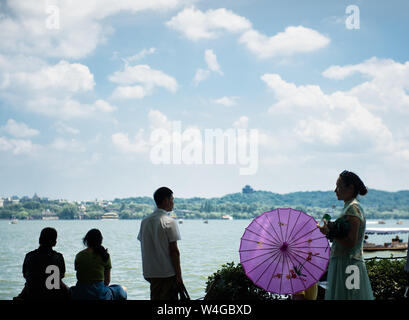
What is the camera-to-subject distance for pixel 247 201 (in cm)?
10638

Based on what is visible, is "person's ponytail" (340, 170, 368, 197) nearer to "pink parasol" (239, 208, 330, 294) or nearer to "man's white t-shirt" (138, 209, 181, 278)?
"pink parasol" (239, 208, 330, 294)

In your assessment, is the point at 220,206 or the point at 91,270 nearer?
the point at 91,270

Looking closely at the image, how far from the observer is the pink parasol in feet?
16.3

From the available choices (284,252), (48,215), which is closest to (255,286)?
(284,252)

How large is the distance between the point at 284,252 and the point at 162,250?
4.59 feet

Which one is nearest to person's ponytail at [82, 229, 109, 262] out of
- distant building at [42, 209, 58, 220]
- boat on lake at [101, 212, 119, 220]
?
boat on lake at [101, 212, 119, 220]

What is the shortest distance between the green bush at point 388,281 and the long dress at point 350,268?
2198 millimetres

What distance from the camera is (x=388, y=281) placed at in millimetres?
6359

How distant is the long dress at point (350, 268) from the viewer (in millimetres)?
4172

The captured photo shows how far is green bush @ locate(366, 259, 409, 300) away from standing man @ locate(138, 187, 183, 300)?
3192 millimetres

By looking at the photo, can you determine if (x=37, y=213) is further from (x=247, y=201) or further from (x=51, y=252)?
(x=51, y=252)

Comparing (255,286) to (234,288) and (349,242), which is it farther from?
(349,242)
